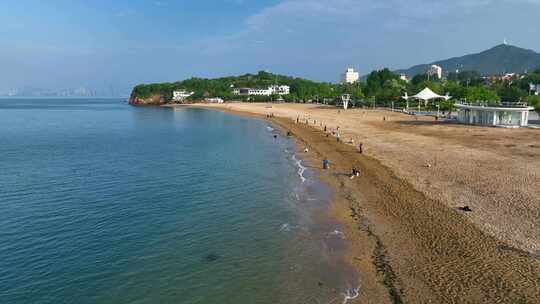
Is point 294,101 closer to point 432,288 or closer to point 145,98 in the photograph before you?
point 145,98

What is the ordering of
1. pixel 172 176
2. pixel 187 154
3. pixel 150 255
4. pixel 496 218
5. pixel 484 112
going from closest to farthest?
pixel 150 255 → pixel 496 218 → pixel 172 176 → pixel 187 154 → pixel 484 112

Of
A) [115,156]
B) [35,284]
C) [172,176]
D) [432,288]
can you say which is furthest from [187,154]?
[432,288]

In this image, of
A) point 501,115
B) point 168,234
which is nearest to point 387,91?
point 501,115

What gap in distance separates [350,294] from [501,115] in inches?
1892

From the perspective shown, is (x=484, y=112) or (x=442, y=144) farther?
(x=484, y=112)

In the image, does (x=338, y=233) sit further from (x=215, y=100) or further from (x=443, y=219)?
(x=215, y=100)

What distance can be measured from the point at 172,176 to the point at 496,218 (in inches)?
868

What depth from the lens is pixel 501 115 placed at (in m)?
51.1

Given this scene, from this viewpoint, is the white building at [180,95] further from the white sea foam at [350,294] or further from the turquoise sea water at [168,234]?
the white sea foam at [350,294]

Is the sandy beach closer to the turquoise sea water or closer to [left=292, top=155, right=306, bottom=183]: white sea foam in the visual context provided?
[left=292, top=155, right=306, bottom=183]: white sea foam

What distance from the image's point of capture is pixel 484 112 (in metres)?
53.1

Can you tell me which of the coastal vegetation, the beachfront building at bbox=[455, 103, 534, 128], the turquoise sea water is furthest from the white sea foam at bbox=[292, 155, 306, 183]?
the coastal vegetation

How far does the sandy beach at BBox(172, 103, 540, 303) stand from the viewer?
12.8 meters

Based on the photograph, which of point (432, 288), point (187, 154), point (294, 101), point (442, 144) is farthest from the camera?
point (294, 101)
